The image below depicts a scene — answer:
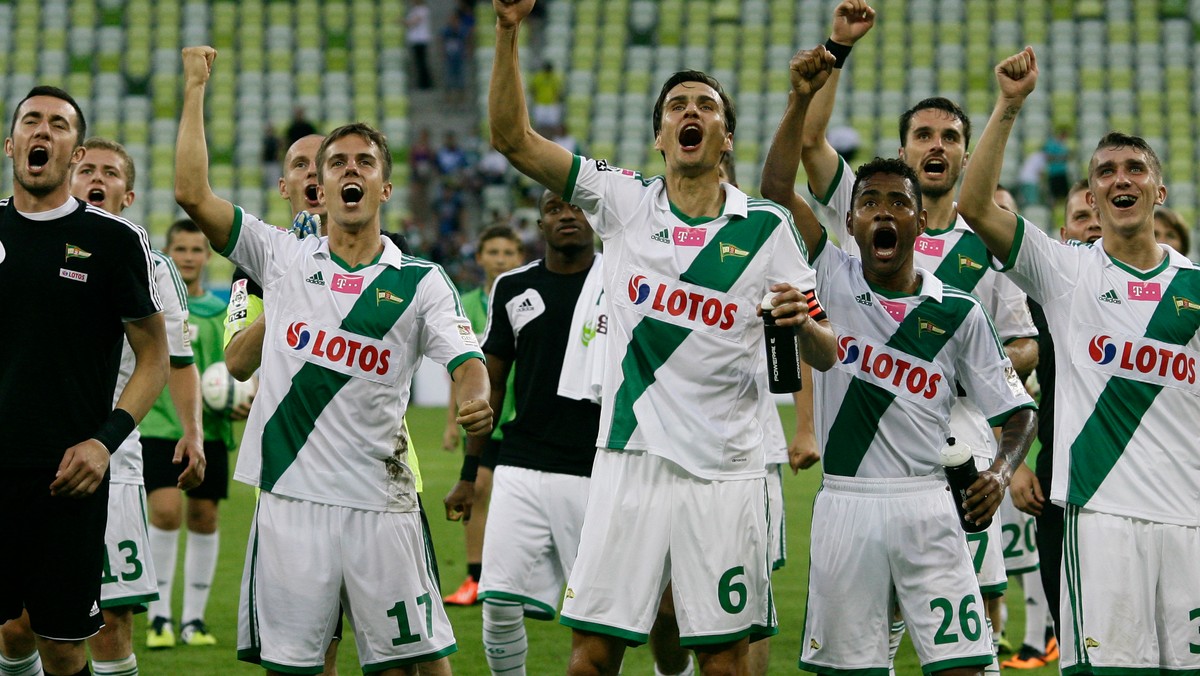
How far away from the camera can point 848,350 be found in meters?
5.61

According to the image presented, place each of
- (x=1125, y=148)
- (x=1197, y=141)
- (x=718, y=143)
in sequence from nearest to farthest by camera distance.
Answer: (x=718, y=143) < (x=1125, y=148) < (x=1197, y=141)

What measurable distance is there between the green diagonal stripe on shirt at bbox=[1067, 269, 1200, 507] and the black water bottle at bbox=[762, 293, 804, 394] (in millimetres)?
1371

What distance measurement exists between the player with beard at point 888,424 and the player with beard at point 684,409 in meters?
0.31

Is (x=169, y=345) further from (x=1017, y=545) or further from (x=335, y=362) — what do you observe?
(x=1017, y=545)

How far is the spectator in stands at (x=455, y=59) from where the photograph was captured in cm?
2797

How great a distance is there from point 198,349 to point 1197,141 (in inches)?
877

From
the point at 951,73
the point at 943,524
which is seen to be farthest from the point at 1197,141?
the point at 943,524

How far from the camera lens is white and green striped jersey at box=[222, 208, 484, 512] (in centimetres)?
543

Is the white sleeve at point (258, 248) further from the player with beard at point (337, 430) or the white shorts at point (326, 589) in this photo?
the white shorts at point (326, 589)

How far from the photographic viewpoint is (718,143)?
17.4 ft

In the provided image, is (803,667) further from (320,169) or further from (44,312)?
(44,312)

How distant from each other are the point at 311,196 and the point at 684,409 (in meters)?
1.95

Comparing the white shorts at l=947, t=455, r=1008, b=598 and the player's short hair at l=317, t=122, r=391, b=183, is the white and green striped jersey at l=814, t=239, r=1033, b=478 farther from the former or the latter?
the player's short hair at l=317, t=122, r=391, b=183

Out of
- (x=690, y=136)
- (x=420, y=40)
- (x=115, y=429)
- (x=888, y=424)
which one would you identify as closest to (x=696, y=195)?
(x=690, y=136)
